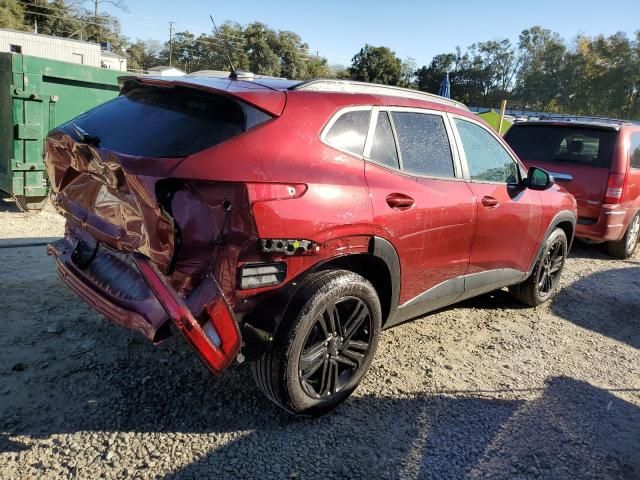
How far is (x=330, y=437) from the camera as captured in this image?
281cm

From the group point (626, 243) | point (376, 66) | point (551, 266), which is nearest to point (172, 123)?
point (551, 266)

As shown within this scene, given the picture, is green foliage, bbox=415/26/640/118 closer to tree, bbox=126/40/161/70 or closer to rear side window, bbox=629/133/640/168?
tree, bbox=126/40/161/70

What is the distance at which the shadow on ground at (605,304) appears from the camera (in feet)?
15.7

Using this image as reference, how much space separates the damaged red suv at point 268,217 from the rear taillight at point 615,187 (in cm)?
387

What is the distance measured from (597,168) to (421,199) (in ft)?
14.9

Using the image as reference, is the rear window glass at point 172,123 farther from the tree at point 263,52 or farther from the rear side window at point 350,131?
the tree at point 263,52

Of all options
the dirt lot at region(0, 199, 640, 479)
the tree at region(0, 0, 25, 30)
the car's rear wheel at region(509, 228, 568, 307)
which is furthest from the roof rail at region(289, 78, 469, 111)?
the tree at region(0, 0, 25, 30)

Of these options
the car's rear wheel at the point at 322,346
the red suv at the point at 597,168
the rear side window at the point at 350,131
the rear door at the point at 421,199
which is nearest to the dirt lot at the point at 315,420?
the car's rear wheel at the point at 322,346

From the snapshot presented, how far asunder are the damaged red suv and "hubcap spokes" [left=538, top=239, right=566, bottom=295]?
1744 millimetres

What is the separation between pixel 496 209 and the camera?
3.97 m

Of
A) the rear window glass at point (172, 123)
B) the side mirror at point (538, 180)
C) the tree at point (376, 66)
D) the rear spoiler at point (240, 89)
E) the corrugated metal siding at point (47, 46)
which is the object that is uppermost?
the tree at point (376, 66)

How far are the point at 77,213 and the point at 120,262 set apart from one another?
0.43m

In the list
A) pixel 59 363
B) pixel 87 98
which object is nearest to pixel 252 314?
pixel 59 363

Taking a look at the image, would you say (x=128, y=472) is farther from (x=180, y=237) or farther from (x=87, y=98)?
(x=87, y=98)
